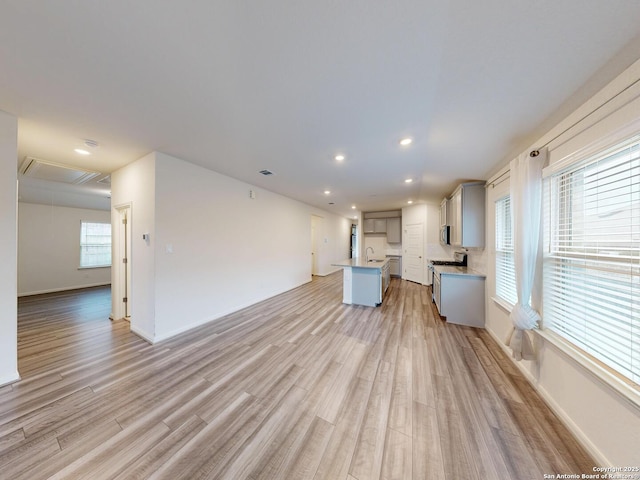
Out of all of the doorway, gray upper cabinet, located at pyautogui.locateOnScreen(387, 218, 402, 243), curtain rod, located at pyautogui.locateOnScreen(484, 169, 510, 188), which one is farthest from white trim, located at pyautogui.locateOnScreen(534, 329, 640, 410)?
gray upper cabinet, located at pyautogui.locateOnScreen(387, 218, 402, 243)

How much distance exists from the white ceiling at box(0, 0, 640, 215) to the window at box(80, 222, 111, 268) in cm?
524

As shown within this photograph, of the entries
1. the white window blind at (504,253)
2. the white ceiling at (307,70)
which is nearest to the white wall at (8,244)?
the white ceiling at (307,70)

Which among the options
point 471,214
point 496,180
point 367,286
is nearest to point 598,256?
point 496,180

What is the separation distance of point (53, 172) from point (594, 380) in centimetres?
692

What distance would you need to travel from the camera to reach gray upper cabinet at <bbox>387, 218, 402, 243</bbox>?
7.56 m

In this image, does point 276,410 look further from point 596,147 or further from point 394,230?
point 394,230

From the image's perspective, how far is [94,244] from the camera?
21.4 feet

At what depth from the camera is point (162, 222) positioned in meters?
2.89

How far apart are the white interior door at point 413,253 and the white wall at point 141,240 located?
255 inches

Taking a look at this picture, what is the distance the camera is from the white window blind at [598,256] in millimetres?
1251

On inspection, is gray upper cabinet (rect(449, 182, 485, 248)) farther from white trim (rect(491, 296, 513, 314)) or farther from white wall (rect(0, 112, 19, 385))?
white wall (rect(0, 112, 19, 385))

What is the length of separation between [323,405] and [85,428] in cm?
181

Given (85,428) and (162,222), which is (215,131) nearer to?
(162,222)

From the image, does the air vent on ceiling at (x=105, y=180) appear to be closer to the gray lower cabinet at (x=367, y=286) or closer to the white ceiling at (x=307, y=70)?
the white ceiling at (x=307, y=70)
